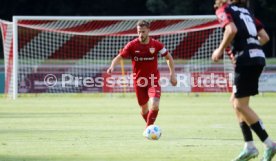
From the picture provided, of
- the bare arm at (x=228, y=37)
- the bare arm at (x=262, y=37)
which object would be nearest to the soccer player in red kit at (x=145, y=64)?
the bare arm at (x=262, y=37)

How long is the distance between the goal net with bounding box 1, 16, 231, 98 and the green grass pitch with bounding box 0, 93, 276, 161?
6.62 metres

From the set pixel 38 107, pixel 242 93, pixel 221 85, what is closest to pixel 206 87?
pixel 221 85

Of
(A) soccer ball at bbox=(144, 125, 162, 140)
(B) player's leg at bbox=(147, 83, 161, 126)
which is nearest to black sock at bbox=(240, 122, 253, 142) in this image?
(A) soccer ball at bbox=(144, 125, 162, 140)

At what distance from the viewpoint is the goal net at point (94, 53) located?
3086cm

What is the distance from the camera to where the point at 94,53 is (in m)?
42.8

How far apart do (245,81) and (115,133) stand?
5.18 m

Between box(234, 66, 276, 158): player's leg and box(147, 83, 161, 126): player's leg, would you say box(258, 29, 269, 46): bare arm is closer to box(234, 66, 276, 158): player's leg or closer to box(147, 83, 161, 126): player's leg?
box(234, 66, 276, 158): player's leg

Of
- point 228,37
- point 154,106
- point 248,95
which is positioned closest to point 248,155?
point 248,95

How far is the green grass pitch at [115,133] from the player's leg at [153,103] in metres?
0.34

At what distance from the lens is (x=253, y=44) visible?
10000 millimetres

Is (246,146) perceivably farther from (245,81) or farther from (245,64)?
(245,64)

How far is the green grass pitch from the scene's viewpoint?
11.2 meters

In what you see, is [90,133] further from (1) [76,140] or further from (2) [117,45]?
(2) [117,45]

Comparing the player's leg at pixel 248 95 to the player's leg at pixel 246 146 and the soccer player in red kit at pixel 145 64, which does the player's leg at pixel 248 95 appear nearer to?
the player's leg at pixel 246 146
